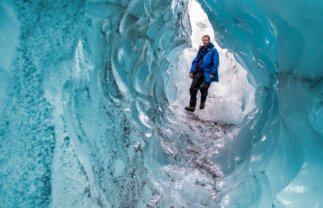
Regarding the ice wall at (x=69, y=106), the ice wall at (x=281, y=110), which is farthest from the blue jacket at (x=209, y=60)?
the ice wall at (x=69, y=106)

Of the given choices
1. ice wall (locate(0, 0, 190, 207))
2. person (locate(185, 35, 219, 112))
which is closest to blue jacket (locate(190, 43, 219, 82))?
person (locate(185, 35, 219, 112))

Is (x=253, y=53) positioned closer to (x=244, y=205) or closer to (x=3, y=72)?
(x=244, y=205)

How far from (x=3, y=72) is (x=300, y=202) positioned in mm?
2129

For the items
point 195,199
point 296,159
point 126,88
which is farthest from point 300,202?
point 126,88

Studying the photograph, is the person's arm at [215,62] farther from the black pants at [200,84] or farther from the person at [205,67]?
the black pants at [200,84]

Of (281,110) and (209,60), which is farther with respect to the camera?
(209,60)

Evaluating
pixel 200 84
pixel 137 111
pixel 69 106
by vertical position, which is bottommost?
pixel 137 111

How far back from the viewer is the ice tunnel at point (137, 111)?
1364 mm

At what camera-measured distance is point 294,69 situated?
8.52 ft

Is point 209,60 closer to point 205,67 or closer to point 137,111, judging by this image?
point 205,67

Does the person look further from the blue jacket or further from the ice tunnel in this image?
the ice tunnel

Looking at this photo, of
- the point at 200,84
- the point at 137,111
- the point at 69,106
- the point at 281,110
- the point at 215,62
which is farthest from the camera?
the point at 200,84

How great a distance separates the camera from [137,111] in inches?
116

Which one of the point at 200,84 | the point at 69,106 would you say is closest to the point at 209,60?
the point at 200,84
